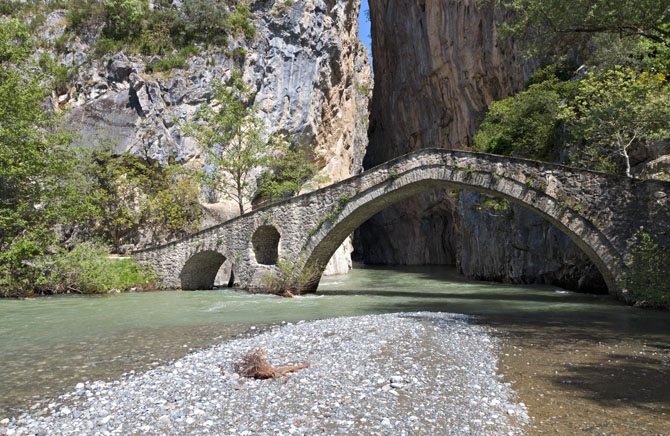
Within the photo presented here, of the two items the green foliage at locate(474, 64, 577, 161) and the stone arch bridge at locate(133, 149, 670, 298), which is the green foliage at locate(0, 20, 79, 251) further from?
the green foliage at locate(474, 64, 577, 161)

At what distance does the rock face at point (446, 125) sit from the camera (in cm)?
1705

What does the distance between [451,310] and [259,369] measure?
669cm

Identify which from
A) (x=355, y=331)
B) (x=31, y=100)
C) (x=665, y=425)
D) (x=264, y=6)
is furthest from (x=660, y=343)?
(x=264, y=6)

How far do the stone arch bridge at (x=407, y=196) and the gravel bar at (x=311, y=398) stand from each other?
685 centimetres

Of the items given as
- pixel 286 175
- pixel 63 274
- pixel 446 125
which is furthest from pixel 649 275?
pixel 446 125

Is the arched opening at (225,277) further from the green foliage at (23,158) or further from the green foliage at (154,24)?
the green foliage at (154,24)

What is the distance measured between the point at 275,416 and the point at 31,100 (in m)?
15.4

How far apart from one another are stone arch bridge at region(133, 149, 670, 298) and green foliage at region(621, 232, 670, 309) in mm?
Result: 320

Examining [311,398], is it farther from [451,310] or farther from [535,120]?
[535,120]

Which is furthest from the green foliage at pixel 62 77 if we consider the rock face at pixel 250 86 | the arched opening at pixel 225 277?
the arched opening at pixel 225 277

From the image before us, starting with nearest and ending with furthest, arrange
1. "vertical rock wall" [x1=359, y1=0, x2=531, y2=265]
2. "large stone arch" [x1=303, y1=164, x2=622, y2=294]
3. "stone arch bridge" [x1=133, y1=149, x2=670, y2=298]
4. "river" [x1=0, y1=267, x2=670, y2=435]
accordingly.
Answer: "river" [x1=0, y1=267, x2=670, y2=435] < "stone arch bridge" [x1=133, y1=149, x2=670, y2=298] < "large stone arch" [x1=303, y1=164, x2=622, y2=294] < "vertical rock wall" [x1=359, y1=0, x2=531, y2=265]

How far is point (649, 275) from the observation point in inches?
386

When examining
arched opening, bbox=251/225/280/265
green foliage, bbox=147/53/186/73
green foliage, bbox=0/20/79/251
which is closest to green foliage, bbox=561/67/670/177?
arched opening, bbox=251/225/280/265

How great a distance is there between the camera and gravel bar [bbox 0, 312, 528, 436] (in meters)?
3.47
